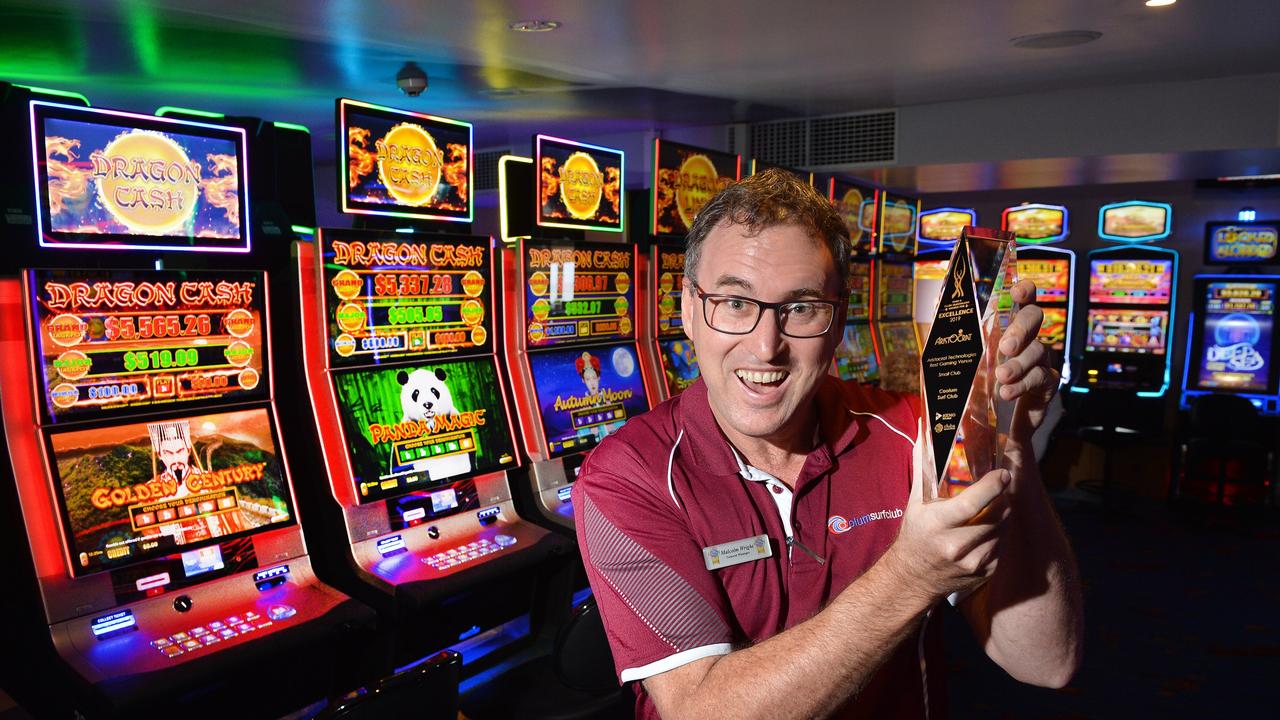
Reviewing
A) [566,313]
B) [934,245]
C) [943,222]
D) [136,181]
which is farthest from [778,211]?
[934,245]

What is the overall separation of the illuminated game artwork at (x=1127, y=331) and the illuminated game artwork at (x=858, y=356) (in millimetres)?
2313

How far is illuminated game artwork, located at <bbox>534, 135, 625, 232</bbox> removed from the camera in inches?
150

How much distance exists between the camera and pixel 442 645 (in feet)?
10.0

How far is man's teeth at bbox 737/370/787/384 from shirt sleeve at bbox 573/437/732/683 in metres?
0.19

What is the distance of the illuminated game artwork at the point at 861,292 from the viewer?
6.20 meters

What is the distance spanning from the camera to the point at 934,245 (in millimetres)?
8453

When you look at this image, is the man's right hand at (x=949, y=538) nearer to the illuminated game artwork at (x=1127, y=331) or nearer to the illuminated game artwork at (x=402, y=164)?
the illuminated game artwork at (x=402, y=164)

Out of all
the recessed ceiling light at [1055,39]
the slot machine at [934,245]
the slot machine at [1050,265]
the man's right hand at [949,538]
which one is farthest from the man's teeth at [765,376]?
the slot machine at [1050,265]

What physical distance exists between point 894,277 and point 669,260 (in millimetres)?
2823

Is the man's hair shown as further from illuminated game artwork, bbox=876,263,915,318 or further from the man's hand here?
illuminated game artwork, bbox=876,263,915,318

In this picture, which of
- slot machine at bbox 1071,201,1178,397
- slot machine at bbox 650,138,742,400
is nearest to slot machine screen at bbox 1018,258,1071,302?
slot machine at bbox 1071,201,1178,397

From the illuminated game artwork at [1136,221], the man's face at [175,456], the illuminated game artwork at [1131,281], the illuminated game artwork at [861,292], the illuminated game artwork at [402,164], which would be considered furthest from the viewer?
the illuminated game artwork at [1136,221]

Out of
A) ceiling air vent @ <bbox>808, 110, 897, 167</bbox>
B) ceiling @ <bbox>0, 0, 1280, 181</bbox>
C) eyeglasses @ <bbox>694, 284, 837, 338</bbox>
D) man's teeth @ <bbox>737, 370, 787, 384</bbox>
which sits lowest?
man's teeth @ <bbox>737, 370, 787, 384</bbox>

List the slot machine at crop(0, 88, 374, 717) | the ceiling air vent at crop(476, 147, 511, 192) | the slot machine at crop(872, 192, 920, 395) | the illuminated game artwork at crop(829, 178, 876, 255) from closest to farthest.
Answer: the slot machine at crop(0, 88, 374, 717), the illuminated game artwork at crop(829, 178, 876, 255), the slot machine at crop(872, 192, 920, 395), the ceiling air vent at crop(476, 147, 511, 192)
